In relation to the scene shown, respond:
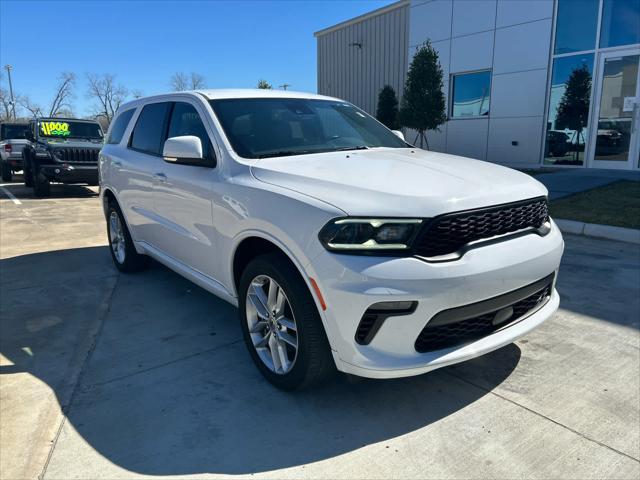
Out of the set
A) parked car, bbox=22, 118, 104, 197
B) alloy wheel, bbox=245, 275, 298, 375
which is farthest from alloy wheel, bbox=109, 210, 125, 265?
parked car, bbox=22, 118, 104, 197

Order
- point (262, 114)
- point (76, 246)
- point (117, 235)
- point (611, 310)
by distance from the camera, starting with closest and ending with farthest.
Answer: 1. point (262, 114)
2. point (611, 310)
3. point (117, 235)
4. point (76, 246)

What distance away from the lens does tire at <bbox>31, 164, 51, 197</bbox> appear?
1191 centimetres

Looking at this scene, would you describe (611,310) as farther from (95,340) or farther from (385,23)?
(385,23)

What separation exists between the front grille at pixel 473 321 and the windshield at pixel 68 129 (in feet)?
43.5

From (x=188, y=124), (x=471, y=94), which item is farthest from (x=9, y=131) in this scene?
(x=188, y=124)

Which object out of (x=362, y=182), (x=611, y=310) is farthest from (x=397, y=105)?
(x=362, y=182)

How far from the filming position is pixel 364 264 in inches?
89.9

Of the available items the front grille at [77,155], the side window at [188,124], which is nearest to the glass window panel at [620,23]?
the side window at [188,124]

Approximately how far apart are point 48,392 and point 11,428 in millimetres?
353

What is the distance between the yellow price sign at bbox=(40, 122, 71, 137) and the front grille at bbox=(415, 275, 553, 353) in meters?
13.3

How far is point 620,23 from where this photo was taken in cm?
1223

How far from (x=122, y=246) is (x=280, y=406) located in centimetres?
342

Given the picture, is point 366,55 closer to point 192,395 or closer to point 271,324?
point 271,324

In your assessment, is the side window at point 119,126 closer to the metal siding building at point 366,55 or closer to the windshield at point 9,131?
the windshield at point 9,131
